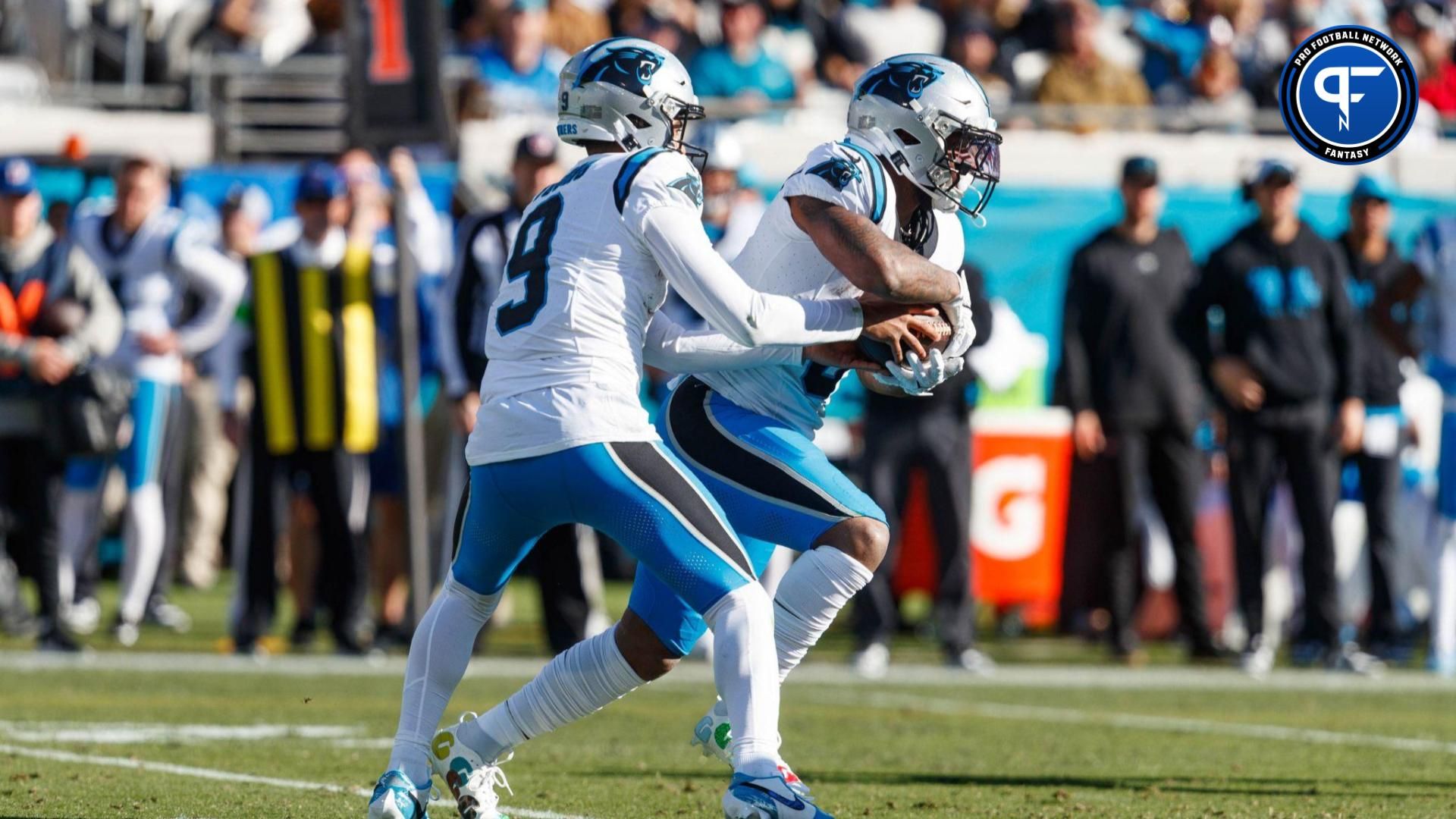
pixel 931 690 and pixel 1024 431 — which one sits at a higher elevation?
pixel 1024 431

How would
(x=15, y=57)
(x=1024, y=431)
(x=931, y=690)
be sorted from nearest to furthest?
(x=931, y=690) < (x=1024, y=431) < (x=15, y=57)

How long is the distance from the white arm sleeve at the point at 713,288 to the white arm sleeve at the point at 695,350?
32cm

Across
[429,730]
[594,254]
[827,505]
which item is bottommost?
[429,730]

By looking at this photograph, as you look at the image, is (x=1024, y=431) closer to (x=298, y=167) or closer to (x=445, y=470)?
(x=445, y=470)

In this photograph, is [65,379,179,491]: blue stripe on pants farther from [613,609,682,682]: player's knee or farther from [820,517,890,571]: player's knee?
[820,517,890,571]: player's knee

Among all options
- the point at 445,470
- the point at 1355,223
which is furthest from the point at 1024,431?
the point at 445,470

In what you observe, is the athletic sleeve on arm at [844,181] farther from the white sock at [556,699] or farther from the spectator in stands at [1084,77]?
the spectator in stands at [1084,77]

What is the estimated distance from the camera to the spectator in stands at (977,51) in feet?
54.3

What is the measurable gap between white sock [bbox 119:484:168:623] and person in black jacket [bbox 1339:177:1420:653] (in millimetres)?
5892

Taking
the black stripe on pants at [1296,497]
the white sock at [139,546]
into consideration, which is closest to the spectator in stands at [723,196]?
the black stripe on pants at [1296,497]

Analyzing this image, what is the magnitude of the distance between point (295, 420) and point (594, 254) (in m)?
5.79

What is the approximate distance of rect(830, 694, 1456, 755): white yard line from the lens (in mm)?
7723

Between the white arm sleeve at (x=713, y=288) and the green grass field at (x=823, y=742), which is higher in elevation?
the white arm sleeve at (x=713, y=288)

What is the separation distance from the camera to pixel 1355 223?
1152 cm
